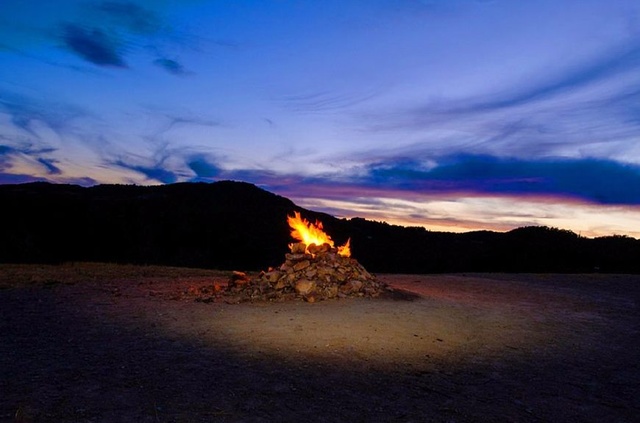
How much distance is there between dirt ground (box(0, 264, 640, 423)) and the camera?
→ 425cm

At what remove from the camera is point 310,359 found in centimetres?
584

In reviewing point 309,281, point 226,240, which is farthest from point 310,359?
point 226,240

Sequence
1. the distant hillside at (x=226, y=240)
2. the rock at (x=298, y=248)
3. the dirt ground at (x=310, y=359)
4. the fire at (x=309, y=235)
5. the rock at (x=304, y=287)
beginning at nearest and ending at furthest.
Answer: the dirt ground at (x=310, y=359) < the rock at (x=304, y=287) < the rock at (x=298, y=248) < the fire at (x=309, y=235) < the distant hillside at (x=226, y=240)

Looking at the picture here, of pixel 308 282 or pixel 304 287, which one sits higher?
pixel 308 282

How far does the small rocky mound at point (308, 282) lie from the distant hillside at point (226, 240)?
1370 cm

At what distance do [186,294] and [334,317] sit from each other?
406cm

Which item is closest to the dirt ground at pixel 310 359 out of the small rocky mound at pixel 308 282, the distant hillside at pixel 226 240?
the small rocky mound at pixel 308 282

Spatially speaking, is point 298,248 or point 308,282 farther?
point 298,248

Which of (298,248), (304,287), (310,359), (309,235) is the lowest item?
(310,359)

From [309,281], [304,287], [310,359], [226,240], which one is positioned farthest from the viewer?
[226,240]

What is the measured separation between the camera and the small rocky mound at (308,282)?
10.0 metres

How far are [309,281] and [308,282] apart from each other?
5cm

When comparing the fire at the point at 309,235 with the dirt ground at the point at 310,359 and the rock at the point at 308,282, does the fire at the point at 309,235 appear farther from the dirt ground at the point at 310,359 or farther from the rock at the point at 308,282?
the dirt ground at the point at 310,359

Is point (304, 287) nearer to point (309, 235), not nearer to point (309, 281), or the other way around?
point (309, 281)
